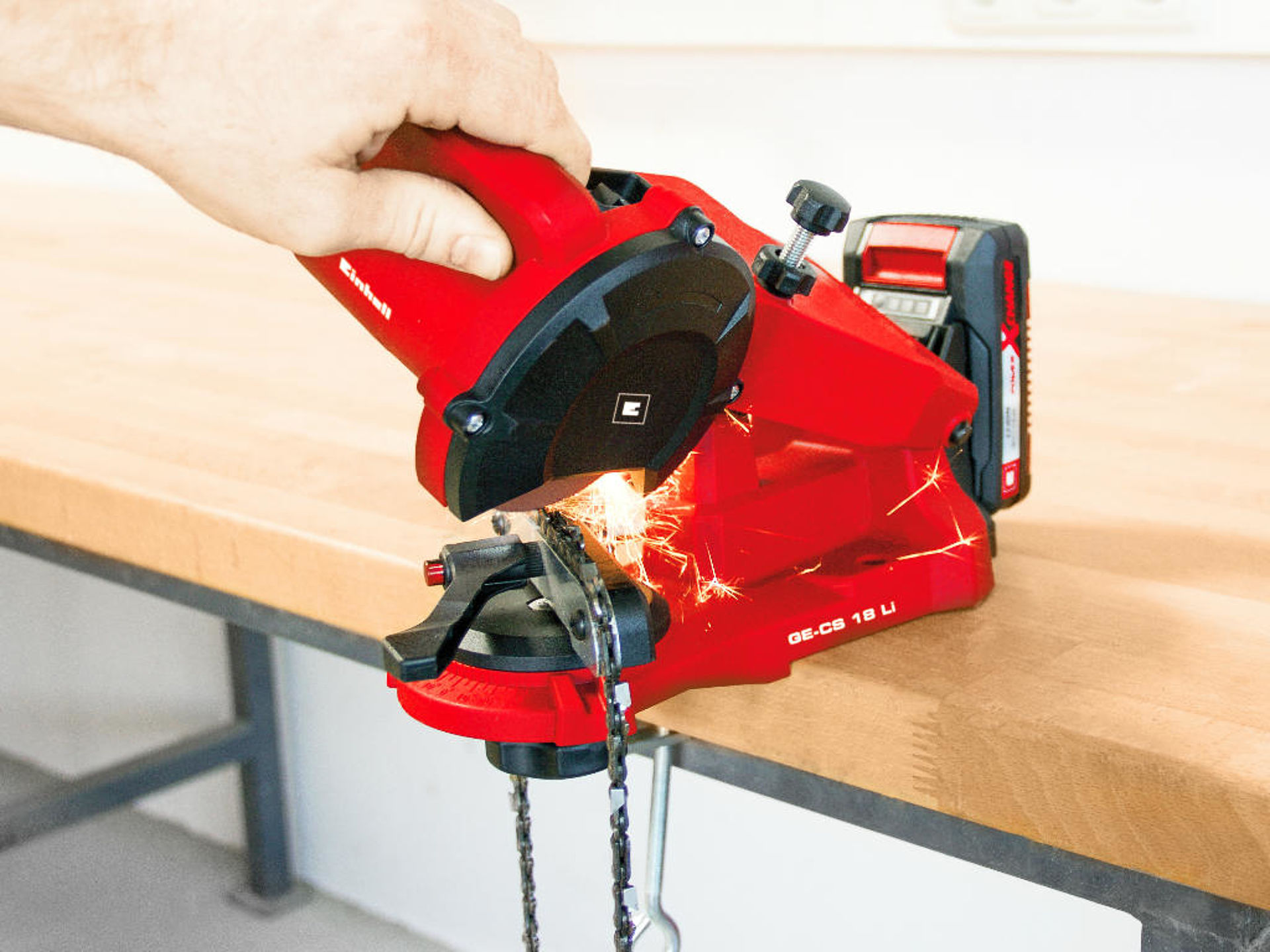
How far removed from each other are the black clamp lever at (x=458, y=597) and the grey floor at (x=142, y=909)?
1.29 meters

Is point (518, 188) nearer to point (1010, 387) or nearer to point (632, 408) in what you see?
point (632, 408)

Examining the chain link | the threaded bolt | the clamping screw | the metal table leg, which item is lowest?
the metal table leg

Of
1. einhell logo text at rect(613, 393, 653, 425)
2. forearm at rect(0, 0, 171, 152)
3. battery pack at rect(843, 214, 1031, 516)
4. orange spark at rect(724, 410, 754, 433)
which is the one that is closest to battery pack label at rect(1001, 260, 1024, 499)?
battery pack at rect(843, 214, 1031, 516)

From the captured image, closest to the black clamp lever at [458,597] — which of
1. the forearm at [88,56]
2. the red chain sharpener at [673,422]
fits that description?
the red chain sharpener at [673,422]

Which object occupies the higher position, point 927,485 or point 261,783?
point 927,485

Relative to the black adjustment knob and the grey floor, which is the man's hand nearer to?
the black adjustment knob

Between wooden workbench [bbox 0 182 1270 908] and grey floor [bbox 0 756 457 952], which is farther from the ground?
wooden workbench [bbox 0 182 1270 908]

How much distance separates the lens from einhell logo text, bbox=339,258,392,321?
2.00 ft

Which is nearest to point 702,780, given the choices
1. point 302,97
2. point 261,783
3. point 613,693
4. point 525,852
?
point 261,783

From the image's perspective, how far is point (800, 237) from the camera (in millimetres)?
617

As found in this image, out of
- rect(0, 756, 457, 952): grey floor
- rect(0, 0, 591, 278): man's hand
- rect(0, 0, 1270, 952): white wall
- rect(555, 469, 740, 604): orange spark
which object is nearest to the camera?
rect(0, 0, 591, 278): man's hand

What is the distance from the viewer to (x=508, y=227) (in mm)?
558

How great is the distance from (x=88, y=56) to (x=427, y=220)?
0.15 m

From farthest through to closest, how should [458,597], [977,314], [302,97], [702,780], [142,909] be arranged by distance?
[142,909] < [702,780] < [977,314] < [458,597] < [302,97]
